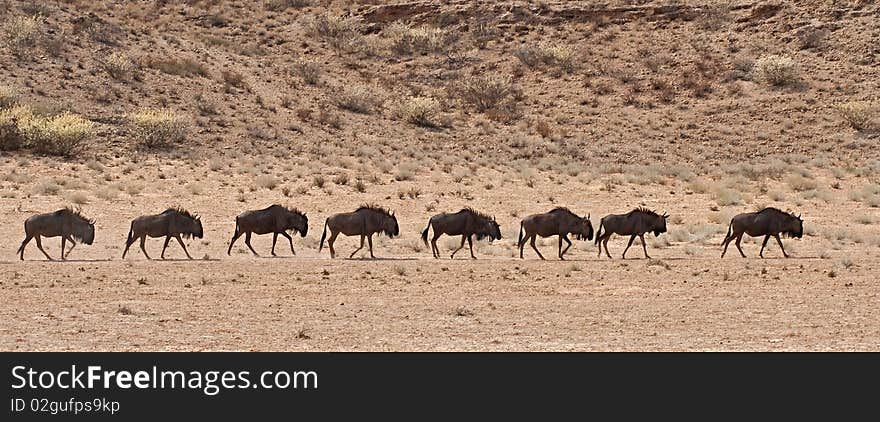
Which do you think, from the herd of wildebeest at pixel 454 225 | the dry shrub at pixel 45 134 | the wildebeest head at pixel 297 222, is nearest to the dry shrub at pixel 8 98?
the dry shrub at pixel 45 134

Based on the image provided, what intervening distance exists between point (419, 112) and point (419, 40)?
41.1 ft

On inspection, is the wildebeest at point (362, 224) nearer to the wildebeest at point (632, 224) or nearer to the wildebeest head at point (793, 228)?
the wildebeest at point (632, 224)

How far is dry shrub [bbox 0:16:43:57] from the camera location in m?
54.2

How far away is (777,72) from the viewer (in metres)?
55.6

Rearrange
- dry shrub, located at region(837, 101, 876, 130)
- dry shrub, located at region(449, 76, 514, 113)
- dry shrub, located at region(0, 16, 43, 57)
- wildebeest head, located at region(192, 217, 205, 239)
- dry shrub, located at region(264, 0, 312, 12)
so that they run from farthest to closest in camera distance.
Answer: dry shrub, located at region(264, 0, 312, 12)
dry shrub, located at region(449, 76, 514, 113)
dry shrub, located at region(0, 16, 43, 57)
dry shrub, located at region(837, 101, 876, 130)
wildebeest head, located at region(192, 217, 205, 239)

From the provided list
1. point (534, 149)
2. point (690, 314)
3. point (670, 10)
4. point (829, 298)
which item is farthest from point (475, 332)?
point (670, 10)

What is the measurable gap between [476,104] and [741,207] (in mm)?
22002

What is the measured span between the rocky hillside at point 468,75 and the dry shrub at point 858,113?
0.09m

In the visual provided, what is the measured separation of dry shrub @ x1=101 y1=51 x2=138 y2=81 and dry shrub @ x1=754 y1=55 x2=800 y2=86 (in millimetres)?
27503

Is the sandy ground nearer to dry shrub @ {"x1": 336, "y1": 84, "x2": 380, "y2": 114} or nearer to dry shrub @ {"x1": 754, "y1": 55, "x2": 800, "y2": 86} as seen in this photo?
dry shrub @ {"x1": 336, "y1": 84, "x2": 380, "y2": 114}

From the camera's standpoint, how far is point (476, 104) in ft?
184

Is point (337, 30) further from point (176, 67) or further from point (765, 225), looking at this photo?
point (765, 225)

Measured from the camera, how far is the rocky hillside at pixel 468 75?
49.2 m

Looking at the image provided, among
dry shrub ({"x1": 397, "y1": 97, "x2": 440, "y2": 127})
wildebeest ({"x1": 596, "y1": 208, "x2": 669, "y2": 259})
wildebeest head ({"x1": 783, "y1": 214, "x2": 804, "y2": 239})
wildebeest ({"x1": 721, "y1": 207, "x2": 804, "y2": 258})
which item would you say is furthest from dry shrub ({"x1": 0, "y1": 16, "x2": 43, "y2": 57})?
wildebeest head ({"x1": 783, "y1": 214, "x2": 804, "y2": 239})
